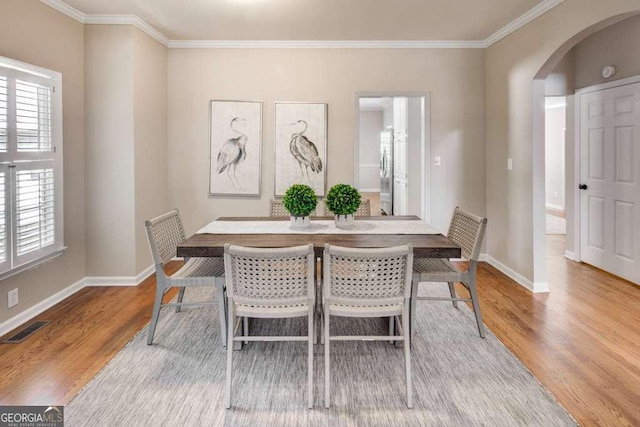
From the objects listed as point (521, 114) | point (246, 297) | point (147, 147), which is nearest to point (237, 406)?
point (246, 297)

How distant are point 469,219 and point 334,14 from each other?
7.36 ft

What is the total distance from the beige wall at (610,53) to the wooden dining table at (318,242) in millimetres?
3034

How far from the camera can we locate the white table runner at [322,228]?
297 centimetres

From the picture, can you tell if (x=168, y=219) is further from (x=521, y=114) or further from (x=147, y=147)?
(x=521, y=114)

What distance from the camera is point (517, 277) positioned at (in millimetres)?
4336

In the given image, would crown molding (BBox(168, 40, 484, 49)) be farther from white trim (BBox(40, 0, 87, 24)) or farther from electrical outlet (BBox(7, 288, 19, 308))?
electrical outlet (BBox(7, 288, 19, 308))

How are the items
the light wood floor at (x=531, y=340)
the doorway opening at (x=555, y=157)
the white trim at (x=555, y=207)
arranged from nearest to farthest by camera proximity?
the light wood floor at (x=531, y=340) → the doorway opening at (x=555, y=157) → the white trim at (x=555, y=207)

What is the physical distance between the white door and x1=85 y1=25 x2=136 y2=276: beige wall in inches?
186

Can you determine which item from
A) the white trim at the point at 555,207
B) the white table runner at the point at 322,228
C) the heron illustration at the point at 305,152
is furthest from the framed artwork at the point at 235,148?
the white trim at the point at 555,207

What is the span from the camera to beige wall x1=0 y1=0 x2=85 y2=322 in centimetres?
313

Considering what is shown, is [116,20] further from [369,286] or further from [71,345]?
[369,286]

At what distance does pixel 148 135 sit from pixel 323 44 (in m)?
2.11

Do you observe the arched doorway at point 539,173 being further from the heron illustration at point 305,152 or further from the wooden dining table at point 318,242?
the heron illustration at point 305,152

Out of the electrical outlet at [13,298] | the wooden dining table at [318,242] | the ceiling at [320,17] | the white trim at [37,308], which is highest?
the ceiling at [320,17]
